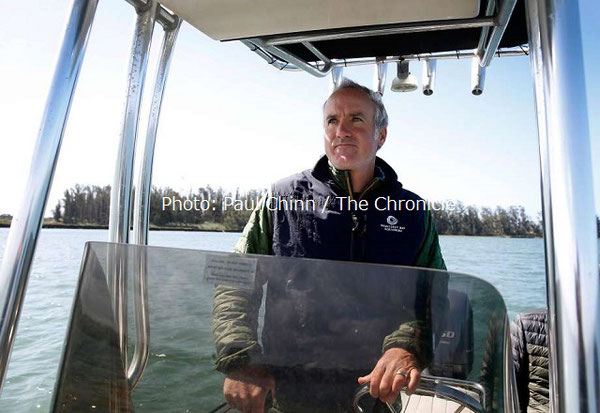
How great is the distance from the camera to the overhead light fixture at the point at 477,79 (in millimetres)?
1889

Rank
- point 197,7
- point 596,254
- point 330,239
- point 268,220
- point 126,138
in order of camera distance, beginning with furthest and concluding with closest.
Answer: point 268,220 → point 330,239 → point 126,138 → point 197,7 → point 596,254

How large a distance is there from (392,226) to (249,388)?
40.1 inches

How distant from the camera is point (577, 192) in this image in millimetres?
551

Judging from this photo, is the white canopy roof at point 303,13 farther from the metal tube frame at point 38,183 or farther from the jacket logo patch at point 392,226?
the jacket logo patch at point 392,226

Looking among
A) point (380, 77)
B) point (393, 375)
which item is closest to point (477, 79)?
point (380, 77)

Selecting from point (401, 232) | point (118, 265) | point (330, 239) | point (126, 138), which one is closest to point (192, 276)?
point (118, 265)

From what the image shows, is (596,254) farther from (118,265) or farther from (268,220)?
(268,220)

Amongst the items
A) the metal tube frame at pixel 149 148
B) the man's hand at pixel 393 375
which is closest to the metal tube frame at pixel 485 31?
the metal tube frame at pixel 149 148

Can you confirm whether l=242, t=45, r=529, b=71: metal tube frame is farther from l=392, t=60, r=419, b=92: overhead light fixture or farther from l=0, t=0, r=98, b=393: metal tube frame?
l=0, t=0, r=98, b=393: metal tube frame

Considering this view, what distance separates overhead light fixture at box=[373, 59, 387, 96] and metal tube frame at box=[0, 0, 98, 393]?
123 centimetres

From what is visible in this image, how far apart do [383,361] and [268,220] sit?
1088 millimetres

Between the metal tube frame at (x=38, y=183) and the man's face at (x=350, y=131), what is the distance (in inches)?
39.8

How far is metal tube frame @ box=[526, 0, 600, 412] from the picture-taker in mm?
517

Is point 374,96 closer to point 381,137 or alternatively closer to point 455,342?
point 381,137
